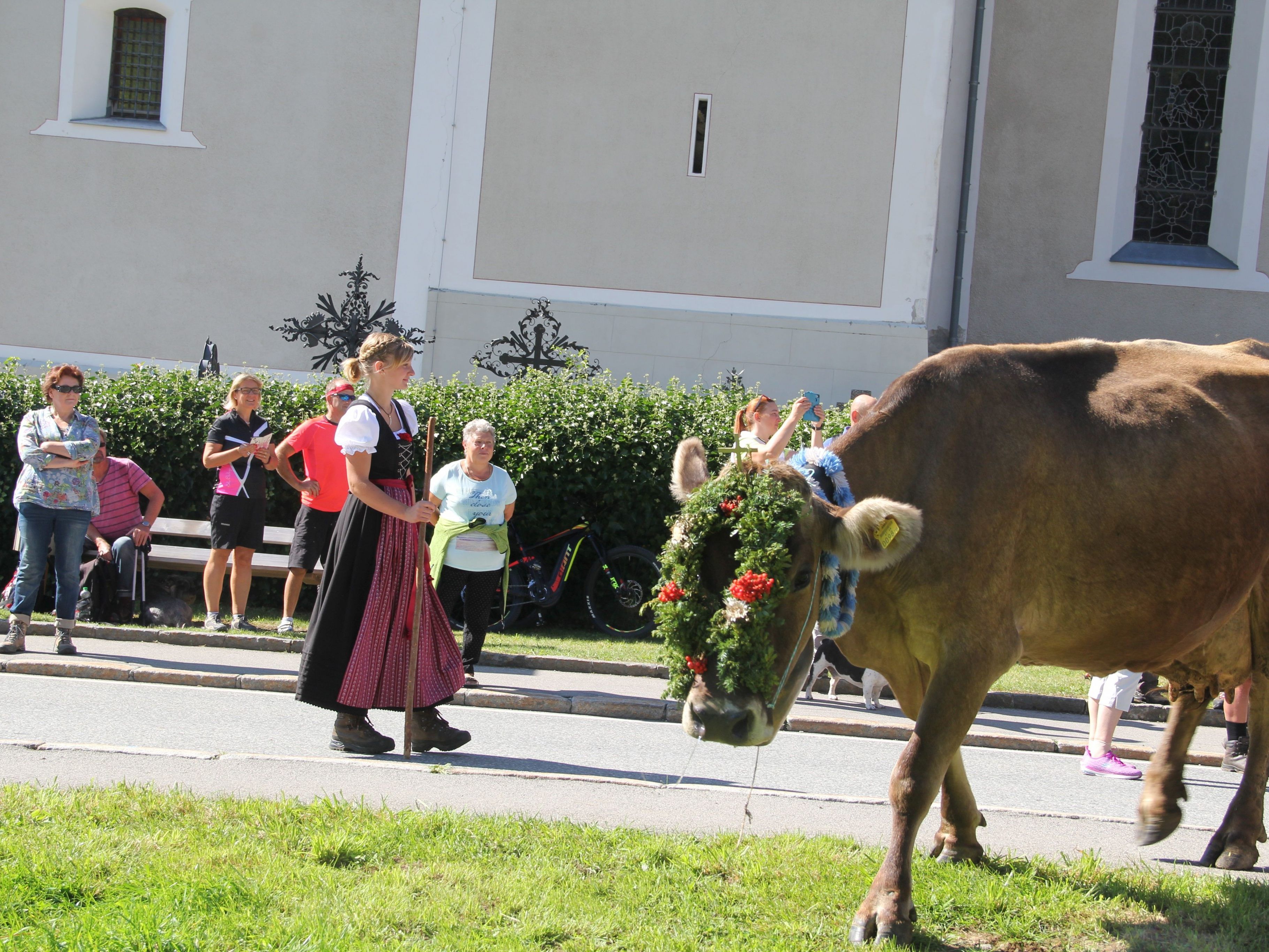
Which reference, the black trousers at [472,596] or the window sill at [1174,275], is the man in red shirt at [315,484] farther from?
the window sill at [1174,275]

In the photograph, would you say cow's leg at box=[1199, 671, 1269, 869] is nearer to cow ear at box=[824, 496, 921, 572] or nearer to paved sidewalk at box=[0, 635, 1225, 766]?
cow ear at box=[824, 496, 921, 572]

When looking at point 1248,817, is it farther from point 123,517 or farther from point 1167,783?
point 123,517

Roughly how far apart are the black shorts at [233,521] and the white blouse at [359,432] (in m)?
5.01

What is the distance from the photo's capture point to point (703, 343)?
18672 mm

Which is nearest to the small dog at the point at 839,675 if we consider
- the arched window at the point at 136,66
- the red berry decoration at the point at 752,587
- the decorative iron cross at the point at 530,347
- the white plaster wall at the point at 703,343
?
the red berry decoration at the point at 752,587

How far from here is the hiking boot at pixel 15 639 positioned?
369 inches

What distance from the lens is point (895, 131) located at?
18.4 meters

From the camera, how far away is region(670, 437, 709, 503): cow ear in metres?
4.54

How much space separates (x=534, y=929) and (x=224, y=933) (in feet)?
3.03

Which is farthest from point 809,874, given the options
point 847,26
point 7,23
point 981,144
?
point 7,23

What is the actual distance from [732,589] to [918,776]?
37.4 inches

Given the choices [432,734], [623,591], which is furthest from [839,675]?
[432,734]

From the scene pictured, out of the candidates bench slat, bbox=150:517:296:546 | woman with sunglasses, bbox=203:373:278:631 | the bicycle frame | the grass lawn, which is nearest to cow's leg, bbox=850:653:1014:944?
the grass lawn

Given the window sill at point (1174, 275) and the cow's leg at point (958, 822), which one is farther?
the window sill at point (1174, 275)
